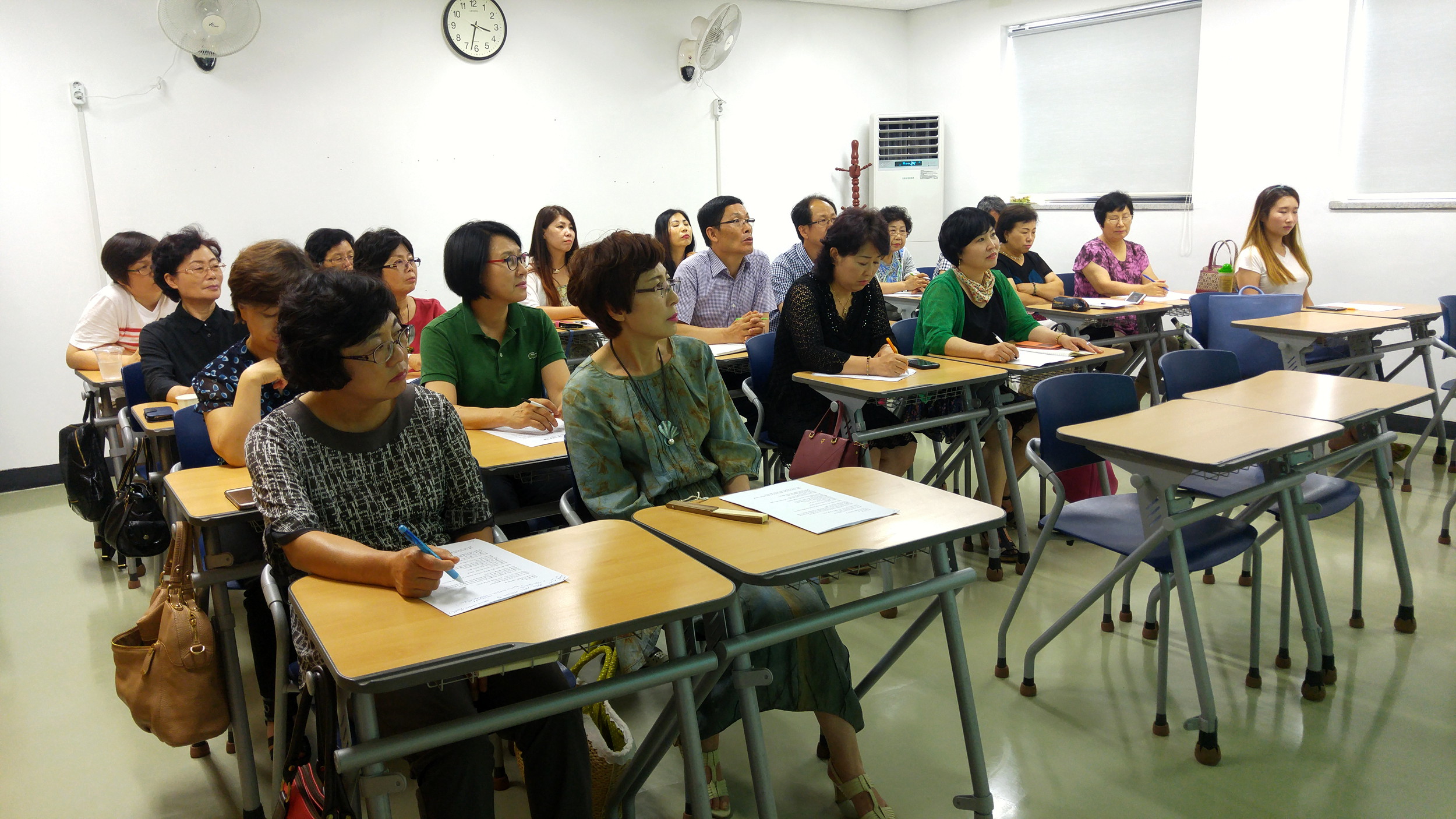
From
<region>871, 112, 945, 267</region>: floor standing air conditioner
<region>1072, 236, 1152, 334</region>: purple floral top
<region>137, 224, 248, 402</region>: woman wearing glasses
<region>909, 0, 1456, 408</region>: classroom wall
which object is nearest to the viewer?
<region>137, 224, 248, 402</region>: woman wearing glasses

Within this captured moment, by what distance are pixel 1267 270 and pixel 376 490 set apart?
4.95 metres

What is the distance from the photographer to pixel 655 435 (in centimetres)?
224

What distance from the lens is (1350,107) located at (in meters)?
5.64

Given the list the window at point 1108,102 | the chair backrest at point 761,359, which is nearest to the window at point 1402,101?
the window at point 1108,102

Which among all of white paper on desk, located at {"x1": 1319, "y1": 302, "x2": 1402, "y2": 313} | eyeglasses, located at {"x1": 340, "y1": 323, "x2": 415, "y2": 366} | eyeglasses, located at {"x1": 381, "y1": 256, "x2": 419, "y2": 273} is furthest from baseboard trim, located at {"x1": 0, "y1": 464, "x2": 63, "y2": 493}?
white paper on desk, located at {"x1": 1319, "y1": 302, "x2": 1402, "y2": 313}

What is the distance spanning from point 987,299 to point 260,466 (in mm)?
2908

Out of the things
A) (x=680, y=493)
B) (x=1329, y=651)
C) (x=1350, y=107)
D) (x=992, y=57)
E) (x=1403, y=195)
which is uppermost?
(x=992, y=57)

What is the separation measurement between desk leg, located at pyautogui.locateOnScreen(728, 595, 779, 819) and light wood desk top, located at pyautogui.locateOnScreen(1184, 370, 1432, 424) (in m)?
1.82

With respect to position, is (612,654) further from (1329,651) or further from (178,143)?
(178,143)

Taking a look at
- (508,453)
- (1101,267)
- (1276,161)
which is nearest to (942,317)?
(508,453)

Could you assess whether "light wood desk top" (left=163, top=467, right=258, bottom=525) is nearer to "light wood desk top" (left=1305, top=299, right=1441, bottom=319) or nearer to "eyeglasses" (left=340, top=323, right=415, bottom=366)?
"eyeglasses" (left=340, top=323, right=415, bottom=366)

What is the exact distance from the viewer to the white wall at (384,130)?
5.02m

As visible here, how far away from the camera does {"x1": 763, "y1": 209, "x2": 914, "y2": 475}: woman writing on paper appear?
3307 millimetres

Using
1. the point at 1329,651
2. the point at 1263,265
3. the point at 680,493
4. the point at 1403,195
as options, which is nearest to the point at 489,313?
the point at 680,493
